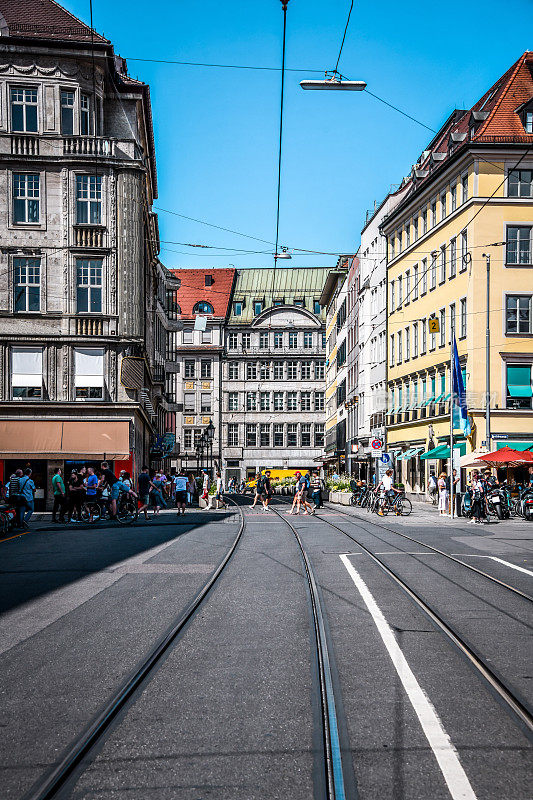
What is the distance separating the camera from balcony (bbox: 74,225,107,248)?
40.8 m

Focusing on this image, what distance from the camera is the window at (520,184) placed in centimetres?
4694

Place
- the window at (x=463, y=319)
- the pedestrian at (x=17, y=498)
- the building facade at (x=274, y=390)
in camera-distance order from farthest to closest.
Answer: the building facade at (x=274, y=390), the window at (x=463, y=319), the pedestrian at (x=17, y=498)

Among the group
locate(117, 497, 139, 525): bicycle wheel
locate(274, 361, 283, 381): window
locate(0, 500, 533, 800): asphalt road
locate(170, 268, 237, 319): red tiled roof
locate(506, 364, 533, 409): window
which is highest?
locate(170, 268, 237, 319): red tiled roof

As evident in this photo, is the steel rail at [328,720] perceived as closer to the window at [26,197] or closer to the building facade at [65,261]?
the building facade at [65,261]

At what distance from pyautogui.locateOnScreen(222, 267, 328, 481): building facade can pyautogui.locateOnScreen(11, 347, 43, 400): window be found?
67291 millimetres

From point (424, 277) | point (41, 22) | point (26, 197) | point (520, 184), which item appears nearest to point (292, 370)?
point (424, 277)

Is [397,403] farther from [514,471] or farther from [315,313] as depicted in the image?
[315,313]

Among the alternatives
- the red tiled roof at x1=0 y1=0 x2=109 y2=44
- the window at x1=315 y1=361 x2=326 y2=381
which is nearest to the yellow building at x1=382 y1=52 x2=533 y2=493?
the red tiled roof at x1=0 y1=0 x2=109 y2=44

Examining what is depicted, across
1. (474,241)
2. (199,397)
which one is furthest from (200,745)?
(199,397)

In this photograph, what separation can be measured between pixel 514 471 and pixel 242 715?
39.6m

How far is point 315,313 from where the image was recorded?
111 m

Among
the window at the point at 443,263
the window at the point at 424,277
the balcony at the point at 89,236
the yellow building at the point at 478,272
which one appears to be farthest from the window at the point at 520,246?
the balcony at the point at 89,236

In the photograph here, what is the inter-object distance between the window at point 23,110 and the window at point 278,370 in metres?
69.0

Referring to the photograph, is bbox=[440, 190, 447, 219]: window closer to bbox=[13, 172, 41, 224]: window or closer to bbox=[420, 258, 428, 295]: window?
bbox=[420, 258, 428, 295]: window
